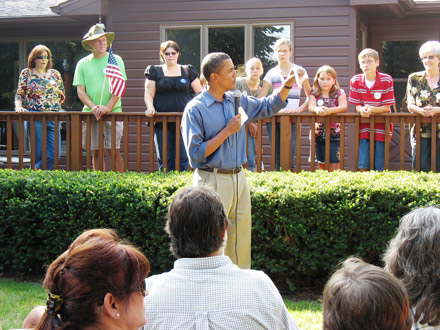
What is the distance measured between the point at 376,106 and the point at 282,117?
1206mm

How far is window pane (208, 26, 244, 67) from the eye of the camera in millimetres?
10930

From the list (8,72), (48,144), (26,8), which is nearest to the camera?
(48,144)

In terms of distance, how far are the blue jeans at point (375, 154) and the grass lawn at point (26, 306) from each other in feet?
7.36

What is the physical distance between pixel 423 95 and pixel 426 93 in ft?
0.13

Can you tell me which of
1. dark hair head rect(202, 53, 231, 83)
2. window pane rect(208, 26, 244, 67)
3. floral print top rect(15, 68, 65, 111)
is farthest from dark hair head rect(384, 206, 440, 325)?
window pane rect(208, 26, 244, 67)

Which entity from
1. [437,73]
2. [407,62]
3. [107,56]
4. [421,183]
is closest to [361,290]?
[421,183]

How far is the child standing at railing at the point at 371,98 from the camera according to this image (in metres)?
7.33

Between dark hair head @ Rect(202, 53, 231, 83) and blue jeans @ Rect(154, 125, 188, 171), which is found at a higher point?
dark hair head @ Rect(202, 53, 231, 83)

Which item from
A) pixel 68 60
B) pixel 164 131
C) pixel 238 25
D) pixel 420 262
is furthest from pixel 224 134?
pixel 68 60

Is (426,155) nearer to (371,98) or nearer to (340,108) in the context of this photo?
(371,98)

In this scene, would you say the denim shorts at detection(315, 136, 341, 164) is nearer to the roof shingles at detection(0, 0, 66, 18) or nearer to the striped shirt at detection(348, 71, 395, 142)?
the striped shirt at detection(348, 71, 395, 142)

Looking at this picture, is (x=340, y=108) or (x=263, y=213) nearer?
(x=263, y=213)

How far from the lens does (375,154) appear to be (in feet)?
24.3

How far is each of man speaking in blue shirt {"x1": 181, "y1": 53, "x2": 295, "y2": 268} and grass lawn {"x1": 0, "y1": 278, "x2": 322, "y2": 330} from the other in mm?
651
